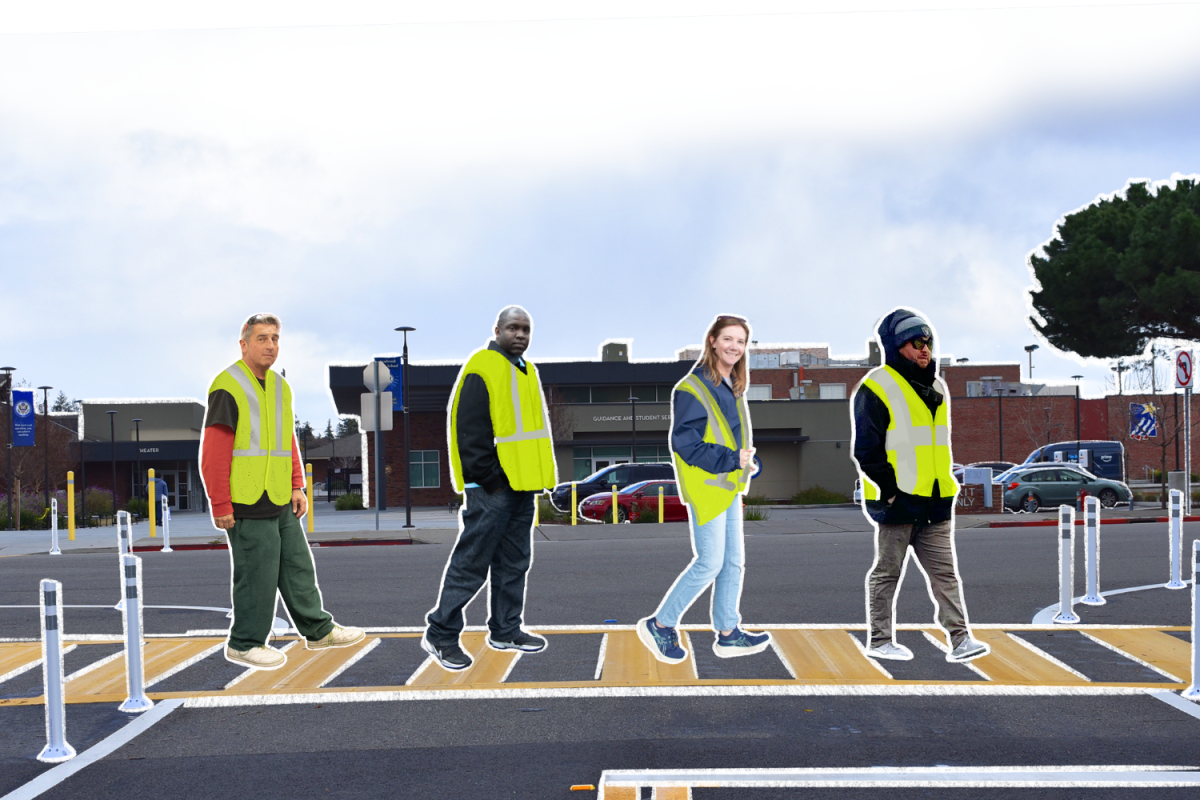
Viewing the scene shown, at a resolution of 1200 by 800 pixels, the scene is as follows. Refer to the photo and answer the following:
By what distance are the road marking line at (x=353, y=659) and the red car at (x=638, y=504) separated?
17.3 meters

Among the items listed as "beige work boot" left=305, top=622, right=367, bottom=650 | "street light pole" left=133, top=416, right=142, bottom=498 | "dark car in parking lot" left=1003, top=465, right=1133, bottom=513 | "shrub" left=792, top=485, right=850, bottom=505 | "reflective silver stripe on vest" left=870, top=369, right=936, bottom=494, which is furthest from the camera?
"street light pole" left=133, top=416, right=142, bottom=498

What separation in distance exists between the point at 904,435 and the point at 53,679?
15.4 ft

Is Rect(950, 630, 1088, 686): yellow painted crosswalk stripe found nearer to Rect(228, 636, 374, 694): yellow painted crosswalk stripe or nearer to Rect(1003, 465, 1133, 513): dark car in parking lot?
Rect(228, 636, 374, 694): yellow painted crosswalk stripe

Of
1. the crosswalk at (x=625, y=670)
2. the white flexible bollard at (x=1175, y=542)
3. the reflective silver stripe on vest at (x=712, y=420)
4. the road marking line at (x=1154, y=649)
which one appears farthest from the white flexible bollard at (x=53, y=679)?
the white flexible bollard at (x=1175, y=542)

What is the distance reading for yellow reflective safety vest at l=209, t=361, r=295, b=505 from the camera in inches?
237

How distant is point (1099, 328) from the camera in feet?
116

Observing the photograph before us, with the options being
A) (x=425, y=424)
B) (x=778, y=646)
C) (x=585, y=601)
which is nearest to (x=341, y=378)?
(x=425, y=424)

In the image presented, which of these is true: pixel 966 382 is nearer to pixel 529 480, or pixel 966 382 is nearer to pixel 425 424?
pixel 425 424

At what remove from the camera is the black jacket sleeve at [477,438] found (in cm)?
611

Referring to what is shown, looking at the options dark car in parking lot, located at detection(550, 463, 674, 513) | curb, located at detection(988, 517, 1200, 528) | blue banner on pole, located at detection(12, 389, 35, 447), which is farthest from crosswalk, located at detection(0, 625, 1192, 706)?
blue banner on pole, located at detection(12, 389, 35, 447)

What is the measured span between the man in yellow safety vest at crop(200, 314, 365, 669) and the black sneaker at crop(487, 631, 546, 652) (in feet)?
4.13

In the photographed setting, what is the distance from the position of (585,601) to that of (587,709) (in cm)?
454

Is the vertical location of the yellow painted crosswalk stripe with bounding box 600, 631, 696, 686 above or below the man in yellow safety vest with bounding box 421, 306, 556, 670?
below

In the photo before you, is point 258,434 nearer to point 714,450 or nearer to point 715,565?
point 714,450
